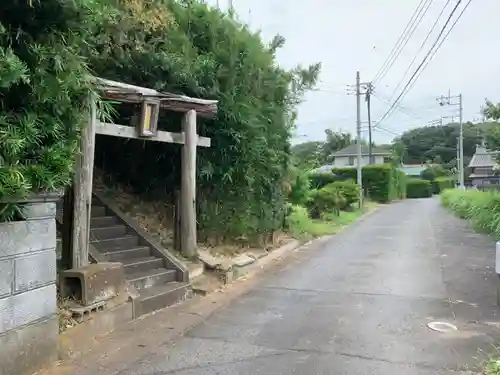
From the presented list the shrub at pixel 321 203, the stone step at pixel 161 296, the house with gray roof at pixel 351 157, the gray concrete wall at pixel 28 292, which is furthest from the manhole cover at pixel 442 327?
the house with gray roof at pixel 351 157

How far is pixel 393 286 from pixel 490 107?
9.03 metres

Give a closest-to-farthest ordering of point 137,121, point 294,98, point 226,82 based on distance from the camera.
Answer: point 137,121 → point 226,82 → point 294,98

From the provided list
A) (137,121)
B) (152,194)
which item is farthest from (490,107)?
(137,121)

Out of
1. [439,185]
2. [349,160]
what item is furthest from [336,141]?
[439,185]

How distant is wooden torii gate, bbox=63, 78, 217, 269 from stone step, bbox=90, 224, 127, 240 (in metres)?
1.00

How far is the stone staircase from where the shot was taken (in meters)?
6.41

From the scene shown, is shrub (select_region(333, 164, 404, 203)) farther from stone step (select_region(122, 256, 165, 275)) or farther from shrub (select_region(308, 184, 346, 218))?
stone step (select_region(122, 256, 165, 275))

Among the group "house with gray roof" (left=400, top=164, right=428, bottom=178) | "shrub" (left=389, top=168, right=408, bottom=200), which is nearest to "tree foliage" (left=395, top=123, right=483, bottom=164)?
"house with gray roof" (left=400, top=164, right=428, bottom=178)

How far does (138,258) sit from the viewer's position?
24.1ft

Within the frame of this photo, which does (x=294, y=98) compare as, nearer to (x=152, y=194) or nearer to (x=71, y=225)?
(x=152, y=194)

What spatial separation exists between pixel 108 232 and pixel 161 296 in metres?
1.71

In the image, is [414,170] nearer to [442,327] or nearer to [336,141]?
[336,141]

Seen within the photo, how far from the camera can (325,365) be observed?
14.6 feet

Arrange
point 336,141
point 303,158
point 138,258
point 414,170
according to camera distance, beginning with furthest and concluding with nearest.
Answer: point 336,141 → point 414,170 → point 303,158 → point 138,258
